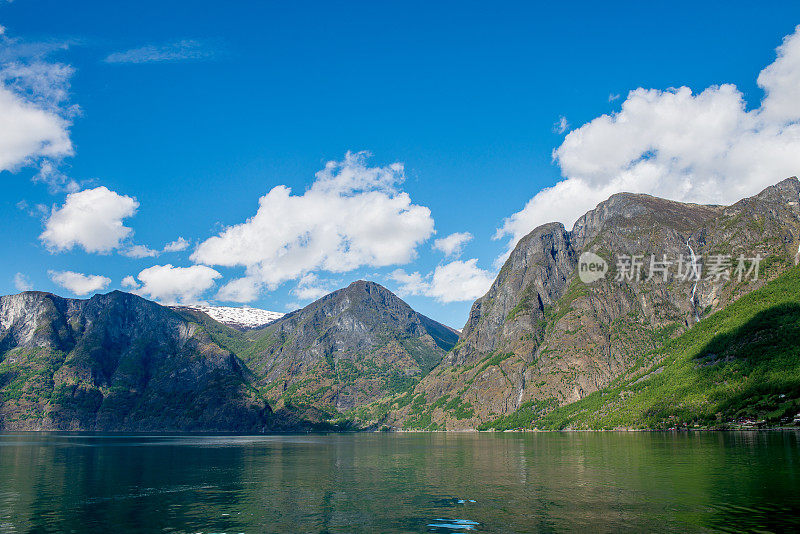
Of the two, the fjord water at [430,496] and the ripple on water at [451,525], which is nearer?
the ripple on water at [451,525]

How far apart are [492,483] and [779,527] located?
4360 cm

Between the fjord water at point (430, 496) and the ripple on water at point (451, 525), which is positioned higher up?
the ripple on water at point (451, 525)

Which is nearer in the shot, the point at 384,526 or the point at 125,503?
the point at 384,526

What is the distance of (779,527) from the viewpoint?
4459 centimetres

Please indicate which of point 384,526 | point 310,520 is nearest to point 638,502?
point 384,526

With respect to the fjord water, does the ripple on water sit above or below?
above

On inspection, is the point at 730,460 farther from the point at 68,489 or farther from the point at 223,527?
the point at 68,489

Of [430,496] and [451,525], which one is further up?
[451,525]

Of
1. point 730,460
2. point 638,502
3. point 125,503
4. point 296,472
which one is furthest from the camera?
point 296,472

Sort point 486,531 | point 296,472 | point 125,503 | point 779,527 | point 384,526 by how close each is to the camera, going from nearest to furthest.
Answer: point 779,527
point 486,531
point 384,526
point 125,503
point 296,472

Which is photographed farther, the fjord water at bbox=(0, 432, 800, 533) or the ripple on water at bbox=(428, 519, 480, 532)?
the fjord water at bbox=(0, 432, 800, 533)

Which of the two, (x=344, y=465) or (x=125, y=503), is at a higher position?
(x=125, y=503)

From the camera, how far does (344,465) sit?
411 ft

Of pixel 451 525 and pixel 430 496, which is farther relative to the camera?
pixel 430 496
